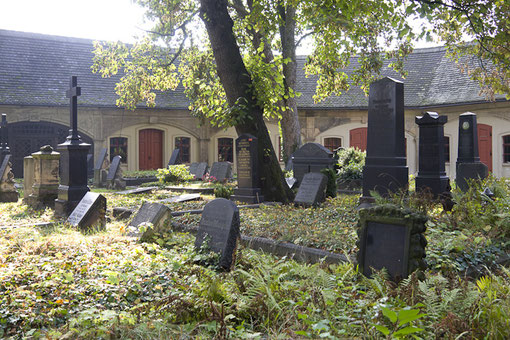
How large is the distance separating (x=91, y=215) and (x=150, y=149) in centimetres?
1684

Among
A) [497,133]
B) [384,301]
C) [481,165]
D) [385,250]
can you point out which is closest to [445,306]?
[384,301]

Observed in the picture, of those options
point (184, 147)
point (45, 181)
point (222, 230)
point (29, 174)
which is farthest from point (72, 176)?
point (184, 147)

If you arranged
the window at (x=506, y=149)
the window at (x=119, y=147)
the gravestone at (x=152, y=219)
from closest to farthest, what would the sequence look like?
the gravestone at (x=152, y=219)
the window at (x=506, y=149)
the window at (x=119, y=147)

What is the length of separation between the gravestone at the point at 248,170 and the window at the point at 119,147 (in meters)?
12.9

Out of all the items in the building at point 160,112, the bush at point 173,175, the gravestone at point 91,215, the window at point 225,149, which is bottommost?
the gravestone at point 91,215

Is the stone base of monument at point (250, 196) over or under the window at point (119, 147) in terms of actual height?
under

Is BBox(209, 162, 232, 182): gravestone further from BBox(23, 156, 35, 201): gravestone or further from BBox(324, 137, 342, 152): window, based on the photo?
BBox(324, 137, 342, 152): window

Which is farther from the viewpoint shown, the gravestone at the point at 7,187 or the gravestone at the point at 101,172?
the gravestone at the point at 101,172

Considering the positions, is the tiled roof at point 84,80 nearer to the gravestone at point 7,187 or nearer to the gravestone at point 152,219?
the gravestone at point 7,187

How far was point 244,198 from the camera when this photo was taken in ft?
39.0

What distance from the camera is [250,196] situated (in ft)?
38.7

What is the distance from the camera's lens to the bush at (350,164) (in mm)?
16578

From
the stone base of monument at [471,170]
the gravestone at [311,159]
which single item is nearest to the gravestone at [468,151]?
the stone base of monument at [471,170]

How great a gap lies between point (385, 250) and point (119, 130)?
803 inches
